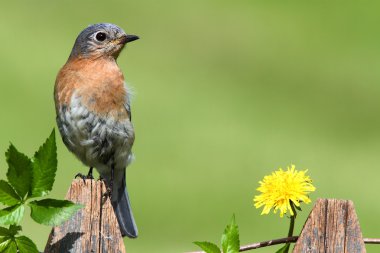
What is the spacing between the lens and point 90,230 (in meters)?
2.98

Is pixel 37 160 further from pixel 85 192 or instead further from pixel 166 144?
pixel 166 144

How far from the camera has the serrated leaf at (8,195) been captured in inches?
106

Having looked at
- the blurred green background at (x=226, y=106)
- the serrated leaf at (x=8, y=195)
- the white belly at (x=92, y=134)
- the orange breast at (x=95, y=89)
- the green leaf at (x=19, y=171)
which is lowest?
the serrated leaf at (x=8, y=195)

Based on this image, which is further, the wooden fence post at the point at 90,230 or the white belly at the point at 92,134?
the white belly at the point at 92,134

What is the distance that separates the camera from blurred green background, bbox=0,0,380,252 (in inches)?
459

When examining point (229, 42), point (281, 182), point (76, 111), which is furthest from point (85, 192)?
point (229, 42)

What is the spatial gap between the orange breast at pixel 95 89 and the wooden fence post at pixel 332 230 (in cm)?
206

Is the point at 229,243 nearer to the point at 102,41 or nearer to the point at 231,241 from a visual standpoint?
the point at 231,241

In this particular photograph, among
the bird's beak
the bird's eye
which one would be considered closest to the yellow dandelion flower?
the bird's beak

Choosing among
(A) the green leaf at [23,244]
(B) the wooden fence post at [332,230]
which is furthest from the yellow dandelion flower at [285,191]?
(A) the green leaf at [23,244]

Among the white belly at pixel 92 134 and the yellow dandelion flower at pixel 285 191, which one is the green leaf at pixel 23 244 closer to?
the yellow dandelion flower at pixel 285 191

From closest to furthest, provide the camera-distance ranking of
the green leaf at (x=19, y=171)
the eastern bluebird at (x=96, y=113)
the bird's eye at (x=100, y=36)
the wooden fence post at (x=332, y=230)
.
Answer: the green leaf at (x=19, y=171)
the wooden fence post at (x=332, y=230)
the eastern bluebird at (x=96, y=113)
the bird's eye at (x=100, y=36)

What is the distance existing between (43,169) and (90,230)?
37cm

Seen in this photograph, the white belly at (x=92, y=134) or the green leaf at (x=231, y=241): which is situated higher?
the white belly at (x=92, y=134)
